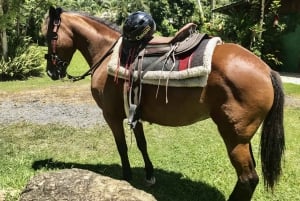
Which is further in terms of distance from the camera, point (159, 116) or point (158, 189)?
point (158, 189)

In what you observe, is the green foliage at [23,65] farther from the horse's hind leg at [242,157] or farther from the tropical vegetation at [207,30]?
the horse's hind leg at [242,157]

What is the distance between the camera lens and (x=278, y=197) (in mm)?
4469

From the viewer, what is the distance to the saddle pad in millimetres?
3625

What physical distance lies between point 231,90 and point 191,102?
1.44ft

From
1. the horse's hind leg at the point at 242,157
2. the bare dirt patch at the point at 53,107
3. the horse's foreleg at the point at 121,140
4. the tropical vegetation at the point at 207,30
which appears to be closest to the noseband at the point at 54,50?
the horse's foreleg at the point at 121,140

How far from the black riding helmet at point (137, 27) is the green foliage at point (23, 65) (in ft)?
36.2

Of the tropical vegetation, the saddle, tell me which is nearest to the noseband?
the saddle

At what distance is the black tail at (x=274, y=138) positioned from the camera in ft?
12.0

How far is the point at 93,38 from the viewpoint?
4.80 meters

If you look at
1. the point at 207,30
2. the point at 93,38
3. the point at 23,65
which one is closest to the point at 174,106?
the point at 93,38

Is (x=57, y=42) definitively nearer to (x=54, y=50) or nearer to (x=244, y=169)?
(x=54, y=50)

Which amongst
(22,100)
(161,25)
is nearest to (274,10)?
(22,100)

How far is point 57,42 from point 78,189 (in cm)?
202

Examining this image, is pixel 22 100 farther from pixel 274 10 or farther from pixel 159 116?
pixel 274 10
